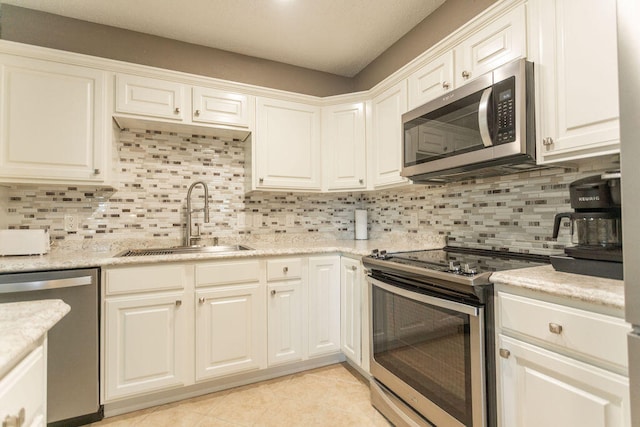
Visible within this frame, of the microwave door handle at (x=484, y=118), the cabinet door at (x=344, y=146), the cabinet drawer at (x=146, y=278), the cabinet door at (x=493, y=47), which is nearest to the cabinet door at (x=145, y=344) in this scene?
the cabinet drawer at (x=146, y=278)

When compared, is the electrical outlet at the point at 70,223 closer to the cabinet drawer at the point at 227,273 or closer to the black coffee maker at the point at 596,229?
the cabinet drawer at the point at 227,273

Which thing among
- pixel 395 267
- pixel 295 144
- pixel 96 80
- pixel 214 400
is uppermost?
pixel 96 80

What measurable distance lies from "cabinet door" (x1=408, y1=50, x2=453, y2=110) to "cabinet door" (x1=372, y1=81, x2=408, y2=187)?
9 centimetres

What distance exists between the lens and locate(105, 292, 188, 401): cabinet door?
1.72 m

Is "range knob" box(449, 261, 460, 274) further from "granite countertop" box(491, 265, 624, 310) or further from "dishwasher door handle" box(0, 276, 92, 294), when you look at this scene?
"dishwasher door handle" box(0, 276, 92, 294)

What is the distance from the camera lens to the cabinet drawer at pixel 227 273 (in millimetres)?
1906

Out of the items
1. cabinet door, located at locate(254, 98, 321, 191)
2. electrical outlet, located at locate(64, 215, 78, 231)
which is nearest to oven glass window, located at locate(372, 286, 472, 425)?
cabinet door, located at locate(254, 98, 321, 191)

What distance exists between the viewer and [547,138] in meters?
1.30

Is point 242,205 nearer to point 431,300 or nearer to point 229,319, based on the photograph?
point 229,319

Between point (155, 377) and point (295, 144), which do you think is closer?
point (155, 377)

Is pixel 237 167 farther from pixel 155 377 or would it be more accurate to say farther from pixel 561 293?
pixel 561 293

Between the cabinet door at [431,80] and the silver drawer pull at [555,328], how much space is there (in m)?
1.32

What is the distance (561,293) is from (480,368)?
433 mm

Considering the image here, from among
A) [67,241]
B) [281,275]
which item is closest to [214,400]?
[281,275]
